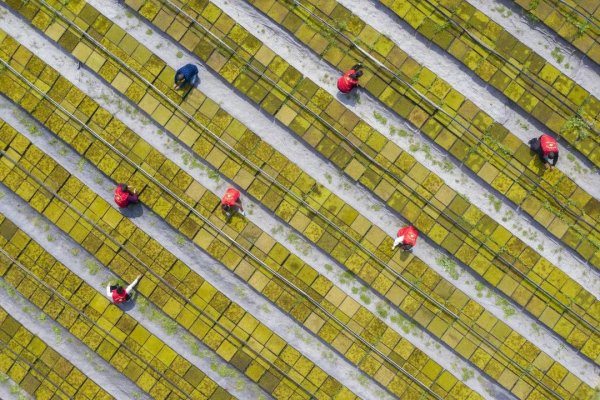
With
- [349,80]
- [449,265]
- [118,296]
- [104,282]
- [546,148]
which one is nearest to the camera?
[546,148]

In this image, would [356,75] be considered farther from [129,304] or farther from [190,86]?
[129,304]

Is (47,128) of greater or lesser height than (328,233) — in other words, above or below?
below

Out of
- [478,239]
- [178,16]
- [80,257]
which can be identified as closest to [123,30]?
[178,16]

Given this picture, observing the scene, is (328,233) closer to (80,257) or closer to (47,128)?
(80,257)

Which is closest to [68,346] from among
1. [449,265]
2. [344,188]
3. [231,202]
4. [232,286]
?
[232,286]

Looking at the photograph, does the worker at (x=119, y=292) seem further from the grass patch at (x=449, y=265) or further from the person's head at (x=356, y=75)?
the grass patch at (x=449, y=265)

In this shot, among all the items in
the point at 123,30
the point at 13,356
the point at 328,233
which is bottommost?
the point at 13,356

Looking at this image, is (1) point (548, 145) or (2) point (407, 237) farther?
(2) point (407, 237)

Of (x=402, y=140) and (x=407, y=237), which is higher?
(x=402, y=140)
